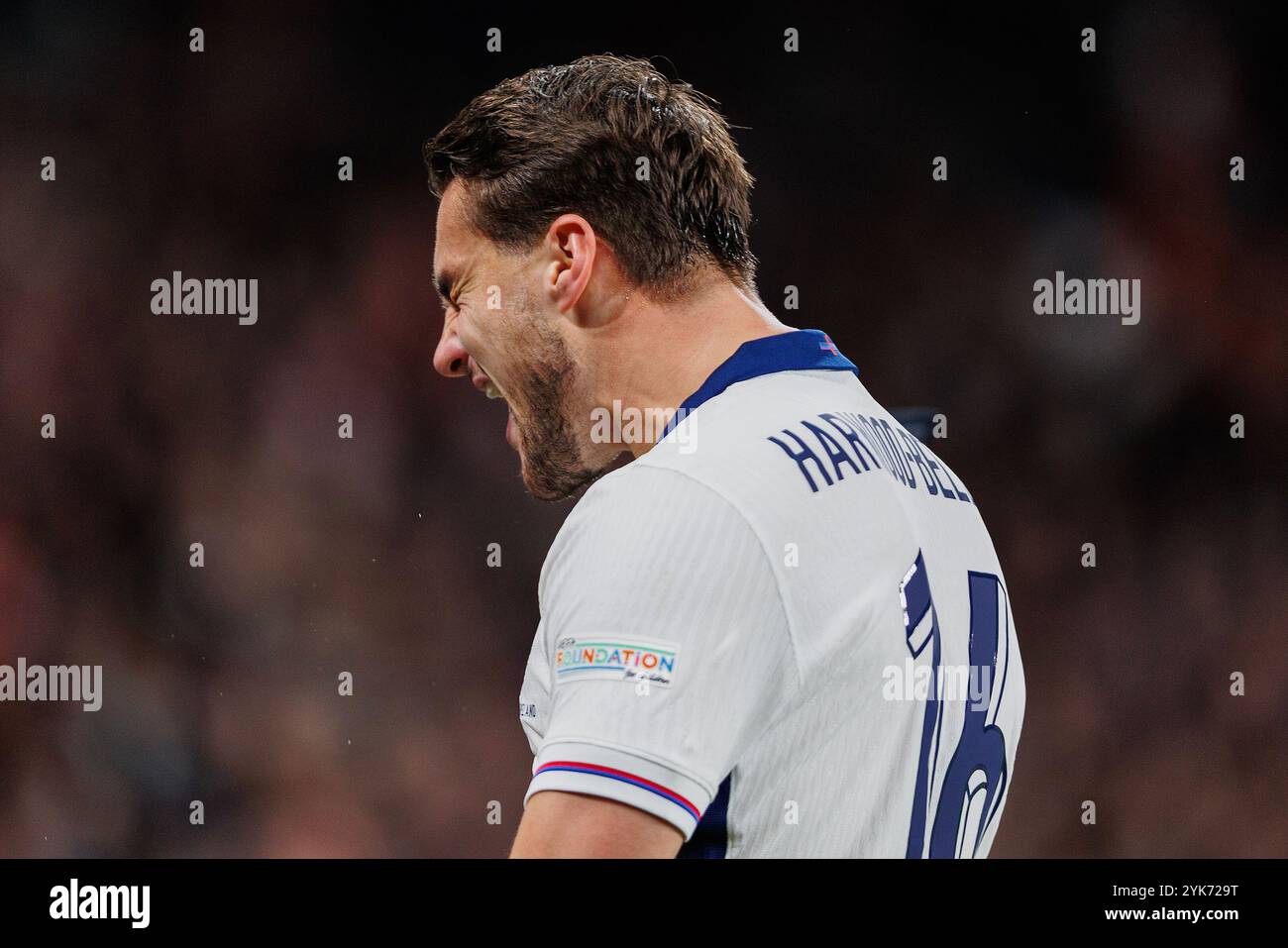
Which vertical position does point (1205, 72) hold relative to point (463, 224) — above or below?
above

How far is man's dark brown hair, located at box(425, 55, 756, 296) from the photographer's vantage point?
1.21 m

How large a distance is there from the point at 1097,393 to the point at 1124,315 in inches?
12.1

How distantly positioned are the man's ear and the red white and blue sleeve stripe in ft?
1.74

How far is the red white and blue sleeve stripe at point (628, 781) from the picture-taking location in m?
0.79

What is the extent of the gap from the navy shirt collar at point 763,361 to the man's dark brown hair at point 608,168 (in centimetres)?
14

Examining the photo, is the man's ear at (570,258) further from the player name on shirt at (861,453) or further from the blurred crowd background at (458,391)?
the blurred crowd background at (458,391)

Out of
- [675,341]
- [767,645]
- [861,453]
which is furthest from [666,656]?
[675,341]

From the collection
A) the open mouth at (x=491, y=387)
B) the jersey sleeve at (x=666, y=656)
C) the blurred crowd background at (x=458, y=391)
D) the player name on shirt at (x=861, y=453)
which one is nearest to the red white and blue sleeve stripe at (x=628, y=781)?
the jersey sleeve at (x=666, y=656)

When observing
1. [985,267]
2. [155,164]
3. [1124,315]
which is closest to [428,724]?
[155,164]

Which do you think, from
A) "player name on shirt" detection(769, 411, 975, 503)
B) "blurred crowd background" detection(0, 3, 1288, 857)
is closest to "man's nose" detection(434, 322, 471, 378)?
"player name on shirt" detection(769, 411, 975, 503)

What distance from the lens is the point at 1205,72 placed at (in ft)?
15.0

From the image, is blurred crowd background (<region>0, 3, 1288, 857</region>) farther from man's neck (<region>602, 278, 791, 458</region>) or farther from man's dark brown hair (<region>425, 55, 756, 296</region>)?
man's neck (<region>602, 278, 791, 458</region>)

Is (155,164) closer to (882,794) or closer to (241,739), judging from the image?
(241,739)

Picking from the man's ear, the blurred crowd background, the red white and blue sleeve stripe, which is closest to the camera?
the red white and blue sleeve stripe
